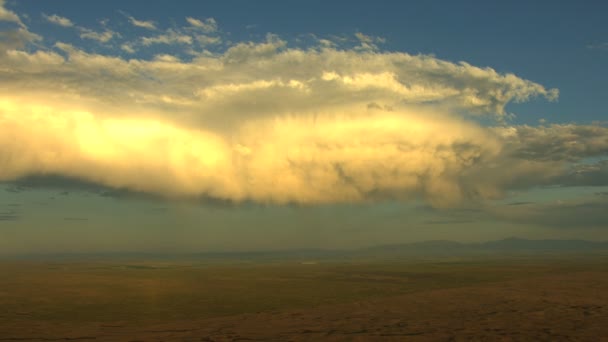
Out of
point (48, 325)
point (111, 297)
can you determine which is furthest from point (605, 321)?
point (111, 297)

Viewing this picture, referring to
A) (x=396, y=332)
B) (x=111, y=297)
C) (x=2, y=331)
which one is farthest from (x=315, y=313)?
(x=111, y=297)

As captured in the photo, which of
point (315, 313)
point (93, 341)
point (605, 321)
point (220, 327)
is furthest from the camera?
point (315, 313)

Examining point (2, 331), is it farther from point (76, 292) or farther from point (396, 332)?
point (76, 292)

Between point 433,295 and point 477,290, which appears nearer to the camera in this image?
point 433,295

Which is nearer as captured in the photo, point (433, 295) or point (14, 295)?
point (433, 295)

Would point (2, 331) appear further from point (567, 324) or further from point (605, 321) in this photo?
point (605, 321)

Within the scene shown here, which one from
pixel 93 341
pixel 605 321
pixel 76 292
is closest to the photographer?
pixel 93 341

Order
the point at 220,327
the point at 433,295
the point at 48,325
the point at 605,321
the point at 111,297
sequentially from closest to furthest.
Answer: the point at 605,321
the point at 220,327
the point at 48,325
the point at 433,295
the point at 111,297

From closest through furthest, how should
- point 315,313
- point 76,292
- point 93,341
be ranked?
point 93,341 → point 315,313 → point 76,292
